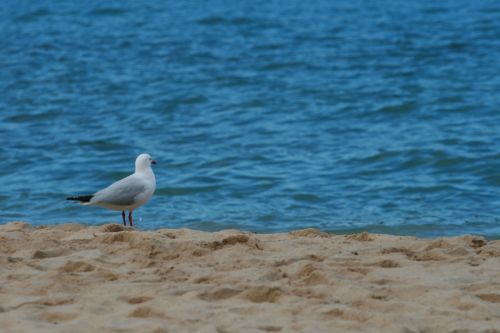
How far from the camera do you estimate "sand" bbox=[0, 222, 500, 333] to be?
4.57m

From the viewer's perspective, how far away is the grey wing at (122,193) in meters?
7.66

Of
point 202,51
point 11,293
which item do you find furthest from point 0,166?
point 202,51

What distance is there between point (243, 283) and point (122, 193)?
280 centimetres

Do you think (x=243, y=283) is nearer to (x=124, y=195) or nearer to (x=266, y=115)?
(x=124, y=195)

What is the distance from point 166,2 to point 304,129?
14475 mm

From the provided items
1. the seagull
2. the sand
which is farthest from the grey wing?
the sand

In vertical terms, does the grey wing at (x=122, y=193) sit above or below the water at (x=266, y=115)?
above

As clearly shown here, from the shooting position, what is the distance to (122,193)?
25.3 ft

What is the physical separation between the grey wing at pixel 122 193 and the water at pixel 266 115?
3.49 ft

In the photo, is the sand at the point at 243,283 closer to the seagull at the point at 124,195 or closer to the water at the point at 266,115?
the seagull at the point at 124,195

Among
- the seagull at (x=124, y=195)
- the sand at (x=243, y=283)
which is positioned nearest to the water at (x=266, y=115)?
the seagull at (x=124, y=195)

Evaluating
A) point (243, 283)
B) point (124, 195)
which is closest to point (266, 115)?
point (124, 195)

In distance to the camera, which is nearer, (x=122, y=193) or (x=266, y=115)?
(x=122, y=193)

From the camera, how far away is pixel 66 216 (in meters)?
9.27
